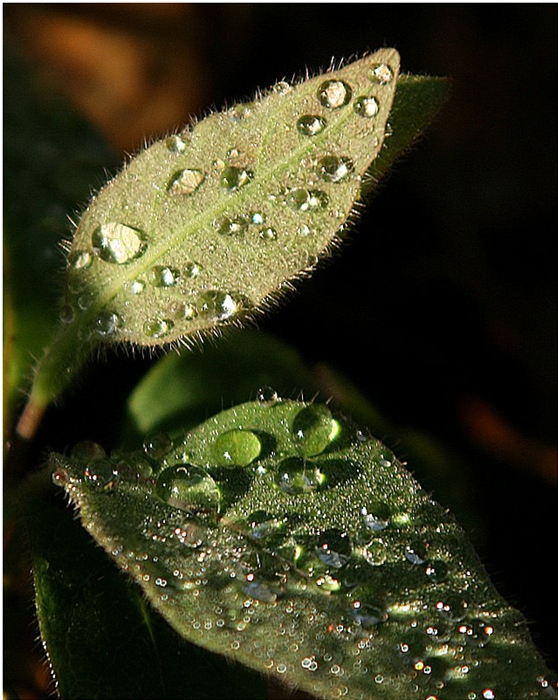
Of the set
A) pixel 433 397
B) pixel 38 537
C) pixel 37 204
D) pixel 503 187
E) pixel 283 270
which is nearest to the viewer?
pixel 283 270

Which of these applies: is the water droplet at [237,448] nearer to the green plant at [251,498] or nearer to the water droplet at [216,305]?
the green plant at [251,498]

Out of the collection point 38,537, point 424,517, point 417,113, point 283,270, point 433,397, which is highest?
point 417,113

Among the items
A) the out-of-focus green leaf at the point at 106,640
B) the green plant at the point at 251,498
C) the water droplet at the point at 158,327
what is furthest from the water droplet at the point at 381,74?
the out-of-focus green leaf at the point at 106,640

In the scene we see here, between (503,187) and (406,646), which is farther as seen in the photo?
(503,187)

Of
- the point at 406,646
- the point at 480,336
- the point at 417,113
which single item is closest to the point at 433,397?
the point at 480,336

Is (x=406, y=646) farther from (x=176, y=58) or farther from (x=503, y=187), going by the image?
(x=176, y=58)

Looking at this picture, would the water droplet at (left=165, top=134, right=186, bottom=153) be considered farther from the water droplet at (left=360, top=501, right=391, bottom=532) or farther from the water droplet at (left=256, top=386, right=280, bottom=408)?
the water droplet at (left=360, top=501, right=391, bottom=532)

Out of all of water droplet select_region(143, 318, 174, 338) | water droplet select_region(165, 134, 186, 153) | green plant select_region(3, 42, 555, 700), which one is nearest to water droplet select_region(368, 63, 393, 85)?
green plant select_region(3, 42, 555, 700)
